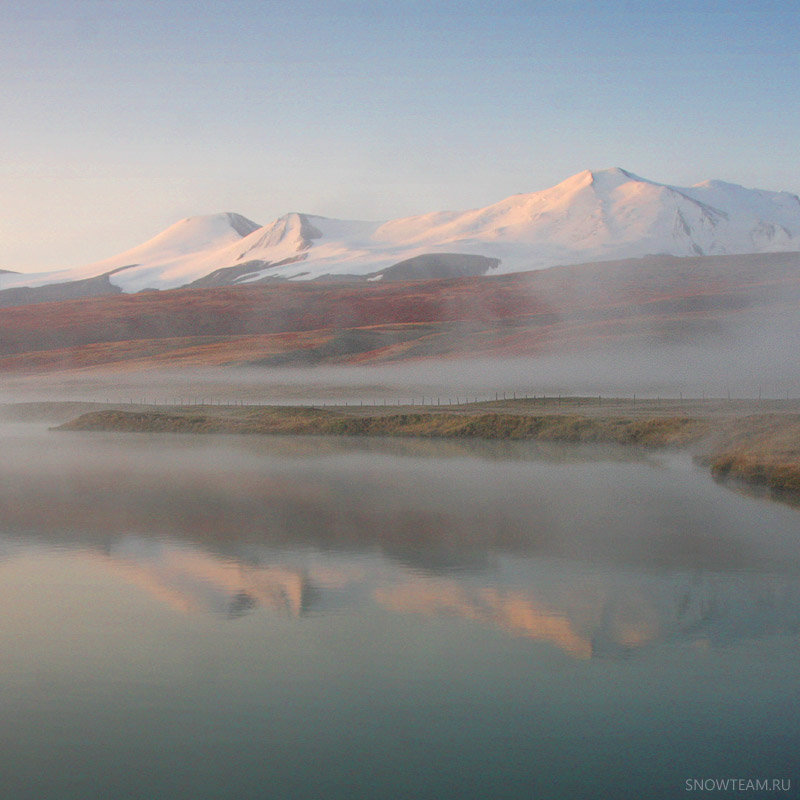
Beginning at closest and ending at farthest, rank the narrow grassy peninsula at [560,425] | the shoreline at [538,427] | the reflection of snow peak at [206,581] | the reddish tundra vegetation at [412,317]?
1. the reflection of snow peak at [206,581]
2. the shoreline at [538,427]
3. the narrow grassy peninsula at [560,425]
4. the reddish tundra vegetation at [412,317]

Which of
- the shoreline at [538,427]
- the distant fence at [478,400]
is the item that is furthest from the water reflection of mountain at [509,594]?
the distant fence at [478,400]

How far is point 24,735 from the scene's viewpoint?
33.6ft

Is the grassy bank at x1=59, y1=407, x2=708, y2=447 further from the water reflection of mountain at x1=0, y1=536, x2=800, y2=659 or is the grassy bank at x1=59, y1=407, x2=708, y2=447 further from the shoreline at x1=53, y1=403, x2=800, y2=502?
the water reflection of mountain at x1=0, y1=536, x2=800, y2=659

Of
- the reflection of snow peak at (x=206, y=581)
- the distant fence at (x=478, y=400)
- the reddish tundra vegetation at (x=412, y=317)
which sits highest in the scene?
the reddish tundra vegetation at (x=412, y=317)

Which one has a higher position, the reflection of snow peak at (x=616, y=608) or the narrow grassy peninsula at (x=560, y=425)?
the narrow grassy peninsula at (x=560, y=425)

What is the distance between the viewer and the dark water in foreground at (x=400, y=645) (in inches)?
378

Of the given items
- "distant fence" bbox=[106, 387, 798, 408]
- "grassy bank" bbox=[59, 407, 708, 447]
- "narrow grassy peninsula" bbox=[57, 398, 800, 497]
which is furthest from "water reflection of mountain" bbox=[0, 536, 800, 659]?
"distant fence" bbox=[106, 387, 798, 408]

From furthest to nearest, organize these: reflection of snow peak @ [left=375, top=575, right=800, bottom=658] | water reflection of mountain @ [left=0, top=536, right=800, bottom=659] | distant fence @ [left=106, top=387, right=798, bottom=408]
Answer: distant fence @ [left=106, top=387, right=798, bottom=408] < water reflection of mountain @ [left=0, top=536, right=800, bottom=659] < reflection of snow peak @ [left=375, top=575, right=800, bottom=658]

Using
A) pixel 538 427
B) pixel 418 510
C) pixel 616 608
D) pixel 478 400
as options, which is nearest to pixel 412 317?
pixel 478 400

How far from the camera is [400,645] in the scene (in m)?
12.9

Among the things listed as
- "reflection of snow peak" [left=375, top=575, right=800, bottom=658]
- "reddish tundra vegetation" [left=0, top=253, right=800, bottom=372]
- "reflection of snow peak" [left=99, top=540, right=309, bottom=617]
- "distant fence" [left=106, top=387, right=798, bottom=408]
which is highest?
"reddish tundra vegetation" [left=0, top=253, right=800, bottom=372]

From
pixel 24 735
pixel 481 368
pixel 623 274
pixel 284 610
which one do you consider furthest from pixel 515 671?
pixel 623 274

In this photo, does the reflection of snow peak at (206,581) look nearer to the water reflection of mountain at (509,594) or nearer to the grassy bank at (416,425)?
the water reflection of mountain at (509,594)

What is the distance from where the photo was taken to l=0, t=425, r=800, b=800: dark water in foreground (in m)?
9.59
